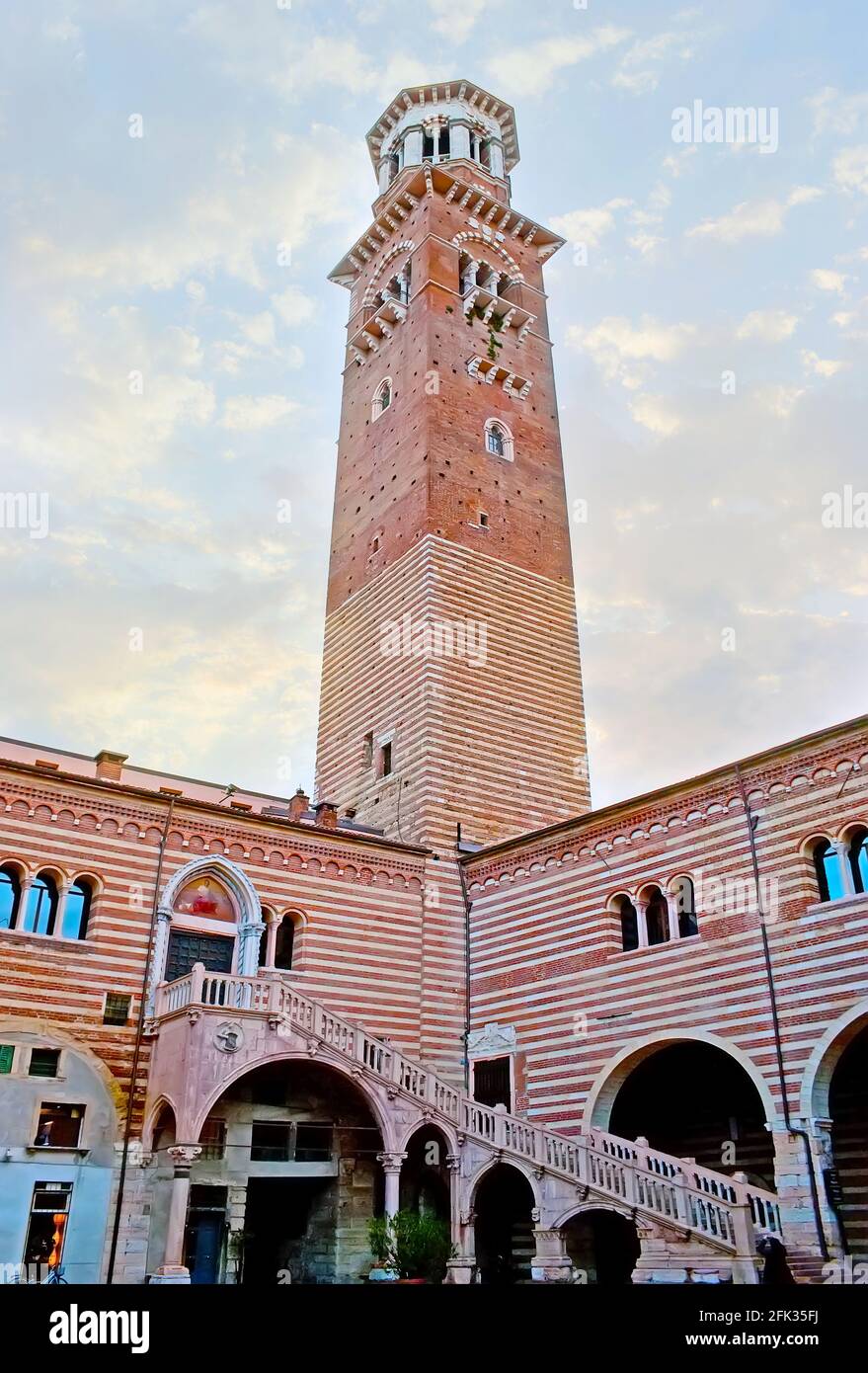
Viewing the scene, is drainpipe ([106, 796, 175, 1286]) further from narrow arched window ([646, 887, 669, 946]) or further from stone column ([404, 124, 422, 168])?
stone column ([404, 124, 422, 168])

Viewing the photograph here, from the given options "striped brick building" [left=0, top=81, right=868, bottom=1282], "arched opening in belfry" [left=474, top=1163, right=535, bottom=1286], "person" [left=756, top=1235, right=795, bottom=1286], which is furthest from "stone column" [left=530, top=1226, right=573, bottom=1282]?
"person" [left=756, top=1235, right=795, bottom=1286]

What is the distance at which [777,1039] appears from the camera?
1691cm

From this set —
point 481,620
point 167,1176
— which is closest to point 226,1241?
point 167,1176

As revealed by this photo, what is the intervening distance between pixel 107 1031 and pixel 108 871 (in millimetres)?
2928

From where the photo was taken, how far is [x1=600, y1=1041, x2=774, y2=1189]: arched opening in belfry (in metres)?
19.4

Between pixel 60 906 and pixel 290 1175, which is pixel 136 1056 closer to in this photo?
pixel 60 906

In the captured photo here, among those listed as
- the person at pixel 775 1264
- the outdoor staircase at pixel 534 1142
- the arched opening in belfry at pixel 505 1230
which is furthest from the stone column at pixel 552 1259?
the person at pixel 775 1264

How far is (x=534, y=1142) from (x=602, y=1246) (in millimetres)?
2460

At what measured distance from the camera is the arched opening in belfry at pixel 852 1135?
1706 centimetres

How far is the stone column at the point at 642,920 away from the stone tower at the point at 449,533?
21.3ft

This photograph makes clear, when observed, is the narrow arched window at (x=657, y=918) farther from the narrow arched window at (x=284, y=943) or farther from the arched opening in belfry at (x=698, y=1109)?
the narrow arched window at (x=284, y=943)

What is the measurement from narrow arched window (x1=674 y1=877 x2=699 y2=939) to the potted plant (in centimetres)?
682

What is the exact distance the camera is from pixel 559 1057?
814 inches
